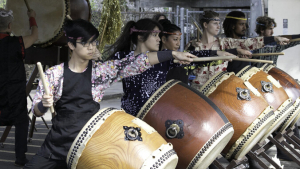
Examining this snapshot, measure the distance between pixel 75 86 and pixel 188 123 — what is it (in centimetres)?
63

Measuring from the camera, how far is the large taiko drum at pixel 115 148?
170 centimetres

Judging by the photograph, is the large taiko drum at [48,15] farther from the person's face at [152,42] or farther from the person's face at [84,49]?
the person's face at [84,49]

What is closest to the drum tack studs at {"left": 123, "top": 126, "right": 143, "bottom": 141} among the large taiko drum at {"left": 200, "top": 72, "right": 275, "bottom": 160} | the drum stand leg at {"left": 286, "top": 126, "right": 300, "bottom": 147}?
the large taiko drum at {"left": 200, "top": 72, "right": 275, "bottom": 160}

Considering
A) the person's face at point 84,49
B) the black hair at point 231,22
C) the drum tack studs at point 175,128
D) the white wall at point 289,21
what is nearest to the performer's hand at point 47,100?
the person's face at point 84,49

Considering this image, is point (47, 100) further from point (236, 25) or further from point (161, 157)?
point (236, 25)

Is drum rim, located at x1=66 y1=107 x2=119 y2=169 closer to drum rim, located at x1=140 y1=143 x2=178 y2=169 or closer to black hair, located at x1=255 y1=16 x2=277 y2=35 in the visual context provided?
drum rim, located at x1=140 y1=143 x2=178 y2=169

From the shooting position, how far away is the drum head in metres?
2.94

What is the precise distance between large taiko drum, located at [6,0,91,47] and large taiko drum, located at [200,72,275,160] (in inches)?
47.1

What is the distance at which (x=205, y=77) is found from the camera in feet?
10.1

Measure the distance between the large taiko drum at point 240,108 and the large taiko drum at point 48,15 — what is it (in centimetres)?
120

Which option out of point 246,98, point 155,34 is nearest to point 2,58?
point 155,34

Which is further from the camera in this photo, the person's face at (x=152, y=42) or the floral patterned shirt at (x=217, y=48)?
the floral patterned shirt at (x=217, y=48)

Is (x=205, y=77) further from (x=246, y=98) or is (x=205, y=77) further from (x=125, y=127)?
(x=125, y=127)

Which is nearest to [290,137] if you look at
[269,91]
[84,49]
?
[269,91]
